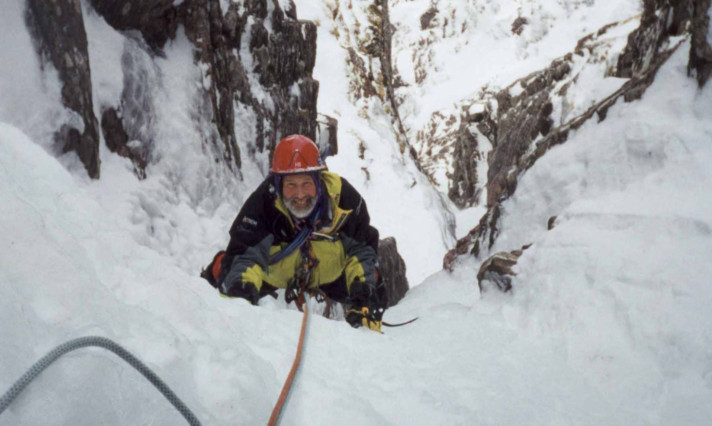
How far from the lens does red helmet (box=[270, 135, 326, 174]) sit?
352cm

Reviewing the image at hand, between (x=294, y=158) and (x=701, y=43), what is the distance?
3008 mm

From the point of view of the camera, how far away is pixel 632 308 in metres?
2.27

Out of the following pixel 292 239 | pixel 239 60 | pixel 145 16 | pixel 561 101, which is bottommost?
pixel 292 239

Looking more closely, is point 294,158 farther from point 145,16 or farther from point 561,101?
point 561,101

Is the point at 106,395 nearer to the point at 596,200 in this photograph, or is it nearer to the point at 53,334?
the point at 53,334

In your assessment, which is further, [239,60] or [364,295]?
[239,60]

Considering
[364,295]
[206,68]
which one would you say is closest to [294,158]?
[364,295]

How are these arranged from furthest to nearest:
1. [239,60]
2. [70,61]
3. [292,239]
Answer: [239,60] → [292,239] → [70,61]

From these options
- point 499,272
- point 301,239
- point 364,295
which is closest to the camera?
point 499,272

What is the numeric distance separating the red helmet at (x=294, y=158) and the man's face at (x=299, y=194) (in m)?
0.09

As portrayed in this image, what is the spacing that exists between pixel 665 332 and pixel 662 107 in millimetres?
2142

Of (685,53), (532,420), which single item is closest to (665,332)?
(532,420)

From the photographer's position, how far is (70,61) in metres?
3.38

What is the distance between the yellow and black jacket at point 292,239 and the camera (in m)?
3.59
